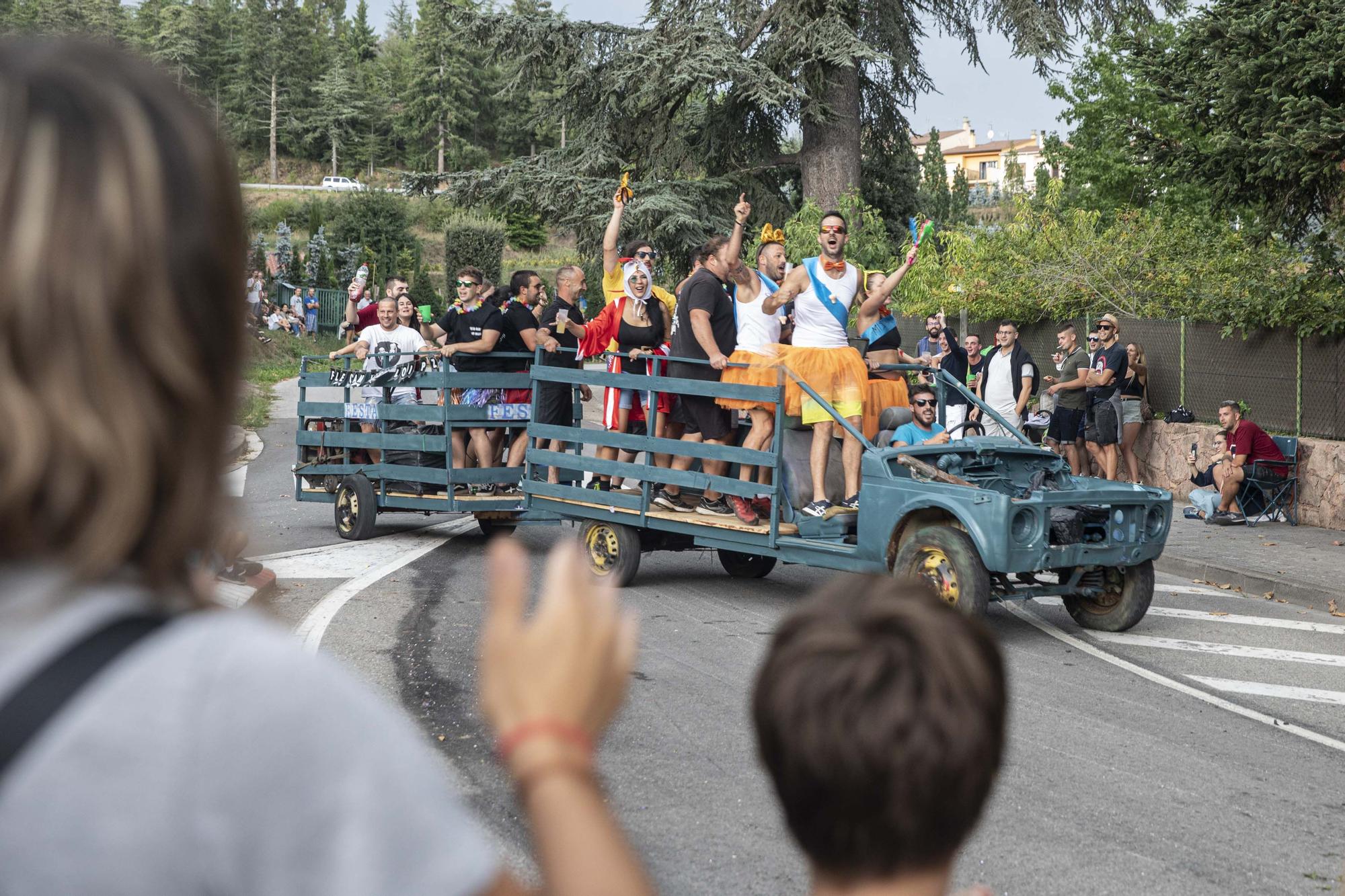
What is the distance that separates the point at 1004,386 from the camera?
51.3ft

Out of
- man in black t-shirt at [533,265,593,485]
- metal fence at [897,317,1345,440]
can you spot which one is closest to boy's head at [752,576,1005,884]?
man in black t-shirt at [533,265,593,485]

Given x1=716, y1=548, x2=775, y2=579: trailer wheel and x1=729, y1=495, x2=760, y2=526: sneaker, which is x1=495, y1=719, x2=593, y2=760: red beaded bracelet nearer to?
x1=729, y1=495, x2=760, y2=526: sneaker

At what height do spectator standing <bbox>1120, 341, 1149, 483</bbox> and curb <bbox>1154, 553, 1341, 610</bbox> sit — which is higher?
spectator standing <bbox>1120, 341, 1149, 483</bbox>

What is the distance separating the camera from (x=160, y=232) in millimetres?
1044

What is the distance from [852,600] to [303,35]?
115 meters

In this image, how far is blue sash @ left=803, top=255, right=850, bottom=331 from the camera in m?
9.97

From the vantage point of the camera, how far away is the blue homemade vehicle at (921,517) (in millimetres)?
8391

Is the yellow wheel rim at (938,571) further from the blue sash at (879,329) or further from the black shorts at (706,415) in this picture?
the blue sash at (879,329)

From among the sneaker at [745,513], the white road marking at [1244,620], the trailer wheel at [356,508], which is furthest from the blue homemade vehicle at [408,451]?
the white road marking at [1244,620]

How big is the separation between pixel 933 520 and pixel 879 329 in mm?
2919

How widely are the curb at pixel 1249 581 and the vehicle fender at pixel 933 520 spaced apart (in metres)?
4.12

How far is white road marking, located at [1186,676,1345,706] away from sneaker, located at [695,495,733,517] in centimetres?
355

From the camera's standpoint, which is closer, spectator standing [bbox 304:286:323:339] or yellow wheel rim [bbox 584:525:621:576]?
yellow wheel rim [bbox 584:525:621:576]

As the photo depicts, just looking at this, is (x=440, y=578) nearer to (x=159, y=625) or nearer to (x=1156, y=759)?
(x=1156, y=759)
